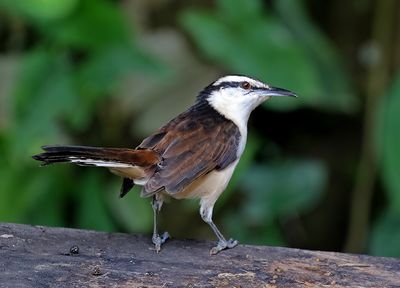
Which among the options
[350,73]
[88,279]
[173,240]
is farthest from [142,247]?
[350,73]

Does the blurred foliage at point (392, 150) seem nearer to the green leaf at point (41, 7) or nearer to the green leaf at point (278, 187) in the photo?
the green leaf at point (278, 187)

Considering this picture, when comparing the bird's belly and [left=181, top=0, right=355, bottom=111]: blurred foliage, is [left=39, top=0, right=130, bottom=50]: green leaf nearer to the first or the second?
[left=181, top=0, right=355, bottom=111]: blurred foliage

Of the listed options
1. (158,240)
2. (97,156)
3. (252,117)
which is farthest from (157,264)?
(252,117)

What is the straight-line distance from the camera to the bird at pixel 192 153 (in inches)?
142

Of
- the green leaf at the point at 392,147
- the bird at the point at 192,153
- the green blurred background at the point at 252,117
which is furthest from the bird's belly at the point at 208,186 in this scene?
the green leaf at the point at 392,147

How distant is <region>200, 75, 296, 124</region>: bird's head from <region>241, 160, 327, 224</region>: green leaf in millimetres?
1767

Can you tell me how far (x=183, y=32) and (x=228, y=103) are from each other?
2672mm

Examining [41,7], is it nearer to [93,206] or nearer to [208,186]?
[93,206]

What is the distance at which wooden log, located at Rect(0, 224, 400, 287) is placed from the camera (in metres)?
3.37

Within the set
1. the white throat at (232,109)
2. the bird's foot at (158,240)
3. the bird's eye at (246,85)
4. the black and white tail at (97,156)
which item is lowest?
the bird's foot at (158,240)

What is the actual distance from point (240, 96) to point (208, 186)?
0.53 meters

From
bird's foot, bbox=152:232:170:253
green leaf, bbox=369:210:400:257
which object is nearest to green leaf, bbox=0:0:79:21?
bird's foot, bbox=152:232:170:253

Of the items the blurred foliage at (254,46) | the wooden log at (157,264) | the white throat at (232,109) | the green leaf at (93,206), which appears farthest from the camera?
the green leaf at (93,206)

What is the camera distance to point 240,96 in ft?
14.0
